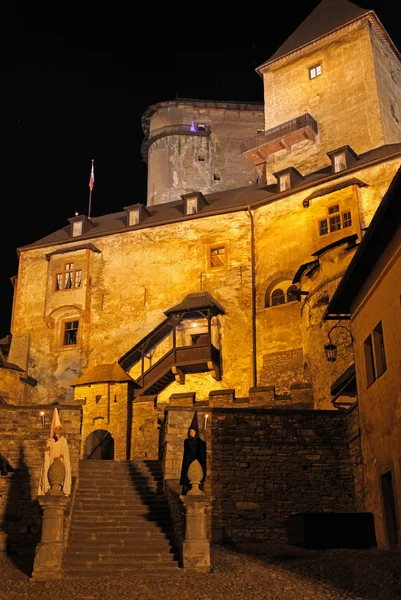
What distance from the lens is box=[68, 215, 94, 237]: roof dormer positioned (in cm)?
3925

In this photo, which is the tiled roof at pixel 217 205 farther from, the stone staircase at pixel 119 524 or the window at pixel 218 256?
the stone staircase at pixel 119 524

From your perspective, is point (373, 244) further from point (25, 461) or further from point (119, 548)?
point (25, 461)

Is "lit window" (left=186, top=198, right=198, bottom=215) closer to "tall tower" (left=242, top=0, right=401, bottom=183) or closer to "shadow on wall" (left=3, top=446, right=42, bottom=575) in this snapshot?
"tall tower" (left=242, top=0, right=401, bottom=183)

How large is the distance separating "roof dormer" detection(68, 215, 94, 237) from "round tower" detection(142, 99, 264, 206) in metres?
11.9

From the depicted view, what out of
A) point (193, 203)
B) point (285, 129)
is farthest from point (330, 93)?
point (193, 203)

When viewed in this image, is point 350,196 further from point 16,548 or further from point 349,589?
point 349,589

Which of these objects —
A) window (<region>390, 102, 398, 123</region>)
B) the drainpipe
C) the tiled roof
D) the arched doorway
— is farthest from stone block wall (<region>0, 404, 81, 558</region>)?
window (<region>390, 102, 398, 123</region>)

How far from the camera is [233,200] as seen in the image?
36.6m

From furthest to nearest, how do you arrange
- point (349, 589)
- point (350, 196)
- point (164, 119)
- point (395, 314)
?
point (164, 119), point (350, 196), point (395, 314), point (349, 589)

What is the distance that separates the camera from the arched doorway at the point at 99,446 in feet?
97.1

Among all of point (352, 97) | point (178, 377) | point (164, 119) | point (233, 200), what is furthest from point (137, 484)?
point (164, 119)

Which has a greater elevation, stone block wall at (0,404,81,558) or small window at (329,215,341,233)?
small window at (329,215,341,233)

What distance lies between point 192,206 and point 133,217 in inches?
142

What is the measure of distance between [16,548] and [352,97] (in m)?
30.5
